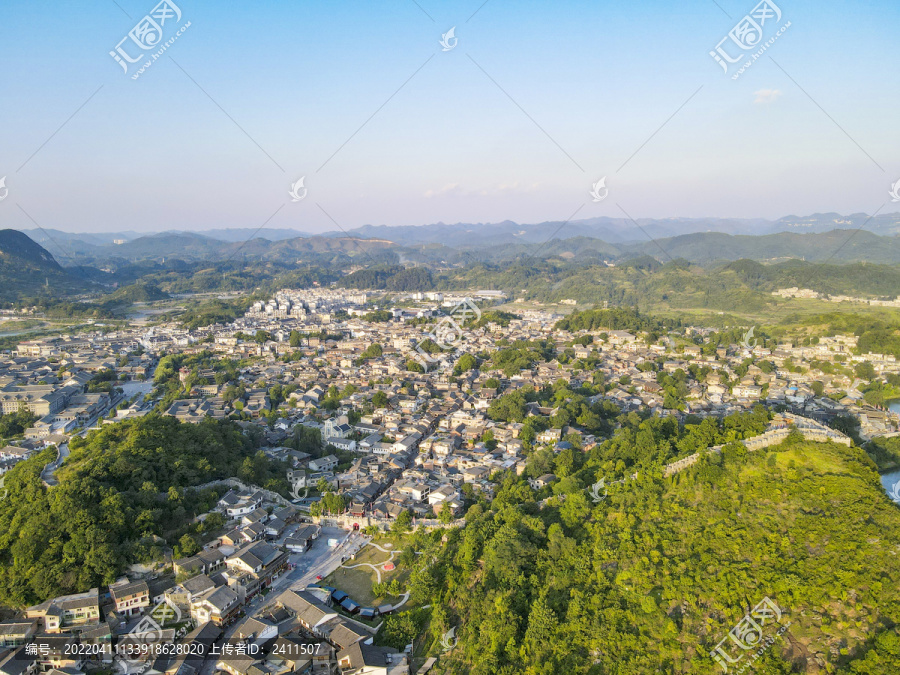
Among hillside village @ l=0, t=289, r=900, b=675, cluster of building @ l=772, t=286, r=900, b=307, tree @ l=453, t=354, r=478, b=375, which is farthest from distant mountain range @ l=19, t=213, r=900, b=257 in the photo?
tree @ l=453, t=354, r=478, b=375

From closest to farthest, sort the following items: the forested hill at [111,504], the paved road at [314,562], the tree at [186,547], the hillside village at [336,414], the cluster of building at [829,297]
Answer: the hillside village at [336,414] < the forested hill at [111,504] < the paved road at [314,562] < the tree at [186,547] < the cluster of building at [829,297]

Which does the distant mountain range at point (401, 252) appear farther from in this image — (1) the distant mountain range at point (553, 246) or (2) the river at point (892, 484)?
(2) the river at point (892, 484)

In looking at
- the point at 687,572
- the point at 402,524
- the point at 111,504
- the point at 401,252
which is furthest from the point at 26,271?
the point at 401,252

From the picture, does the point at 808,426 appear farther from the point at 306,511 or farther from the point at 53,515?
the point at 53,515

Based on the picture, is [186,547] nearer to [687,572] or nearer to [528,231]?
[687,572]

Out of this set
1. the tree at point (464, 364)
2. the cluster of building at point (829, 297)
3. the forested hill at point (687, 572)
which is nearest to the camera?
the forested hill at point (687, 572)

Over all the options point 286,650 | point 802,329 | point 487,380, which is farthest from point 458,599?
point 802,329

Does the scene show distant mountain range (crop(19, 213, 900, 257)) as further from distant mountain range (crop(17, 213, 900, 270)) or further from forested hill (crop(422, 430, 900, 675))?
forested hill (crop(422, 430, 900, 675))

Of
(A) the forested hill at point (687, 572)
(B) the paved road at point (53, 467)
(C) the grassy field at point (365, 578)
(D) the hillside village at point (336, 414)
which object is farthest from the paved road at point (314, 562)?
(B) the paved road at point (53, 467)
